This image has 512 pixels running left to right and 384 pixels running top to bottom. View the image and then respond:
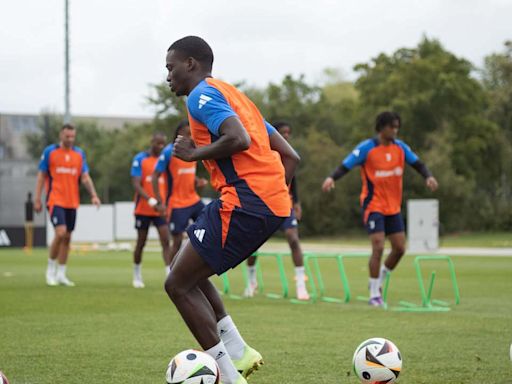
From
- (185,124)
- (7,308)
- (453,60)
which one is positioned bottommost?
(7,308)

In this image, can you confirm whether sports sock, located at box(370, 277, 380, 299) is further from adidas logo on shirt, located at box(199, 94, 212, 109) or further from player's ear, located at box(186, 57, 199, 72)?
adidas logo on shirt, located at box(199, 94, 212, 109)

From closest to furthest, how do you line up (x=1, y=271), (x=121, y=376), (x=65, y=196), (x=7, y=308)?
(x=121, y=376) < (x=7, y=308) < (x=65, y=196) < (x=1, y=271)

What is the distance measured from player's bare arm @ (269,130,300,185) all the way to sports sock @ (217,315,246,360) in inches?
44.2

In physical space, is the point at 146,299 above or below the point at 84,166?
Result: below

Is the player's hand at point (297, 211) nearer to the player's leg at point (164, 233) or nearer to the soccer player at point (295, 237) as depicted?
the soccer player at point (295, 237)

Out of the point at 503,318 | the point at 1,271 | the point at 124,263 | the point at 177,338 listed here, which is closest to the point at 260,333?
the point at 177,338

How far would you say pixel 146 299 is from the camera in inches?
533

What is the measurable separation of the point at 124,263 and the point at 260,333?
1703 cm

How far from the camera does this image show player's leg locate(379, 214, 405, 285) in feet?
41.8

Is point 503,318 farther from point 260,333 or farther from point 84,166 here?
point 84,166

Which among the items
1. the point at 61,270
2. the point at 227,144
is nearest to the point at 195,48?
the point at 227,144

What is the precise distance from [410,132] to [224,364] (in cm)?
5526

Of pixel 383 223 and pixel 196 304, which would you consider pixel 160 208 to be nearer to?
pixel 383 223

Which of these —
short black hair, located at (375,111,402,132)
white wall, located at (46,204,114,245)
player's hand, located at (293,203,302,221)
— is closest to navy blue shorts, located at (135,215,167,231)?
player's hand, located at (293,203,302,221)
